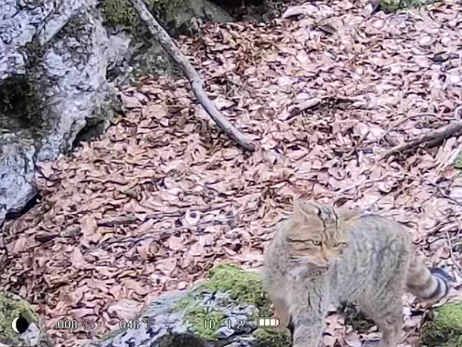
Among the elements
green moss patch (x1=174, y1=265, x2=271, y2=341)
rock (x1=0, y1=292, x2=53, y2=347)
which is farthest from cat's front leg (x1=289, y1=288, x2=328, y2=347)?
rock (x1=0, y1=292, x2=53, y2=347)

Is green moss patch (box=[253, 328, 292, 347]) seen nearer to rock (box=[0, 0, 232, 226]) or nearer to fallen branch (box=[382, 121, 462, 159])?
fallen branch (box=[382, 121, 462, 159])

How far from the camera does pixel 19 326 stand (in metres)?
4.00

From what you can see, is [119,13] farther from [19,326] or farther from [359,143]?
[19,326]

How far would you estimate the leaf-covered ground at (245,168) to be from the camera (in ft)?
19.0

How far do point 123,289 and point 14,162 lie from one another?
70.1 inches

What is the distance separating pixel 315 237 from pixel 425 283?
88cm

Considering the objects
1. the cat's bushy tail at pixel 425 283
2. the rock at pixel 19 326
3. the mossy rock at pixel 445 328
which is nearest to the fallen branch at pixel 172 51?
the cat's bushy tail at pixel 425 283

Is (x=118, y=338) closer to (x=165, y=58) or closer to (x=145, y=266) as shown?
(x=145, y=266)

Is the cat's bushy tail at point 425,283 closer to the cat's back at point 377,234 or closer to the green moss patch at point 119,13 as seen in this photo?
the cat's back at point 377,234

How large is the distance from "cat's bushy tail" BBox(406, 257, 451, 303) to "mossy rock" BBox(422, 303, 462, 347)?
8 cm

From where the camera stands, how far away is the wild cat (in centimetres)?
391

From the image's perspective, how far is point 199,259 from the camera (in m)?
5.89

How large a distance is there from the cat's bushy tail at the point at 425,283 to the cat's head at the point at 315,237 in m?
0.62

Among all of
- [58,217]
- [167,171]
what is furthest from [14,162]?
[167,171]
